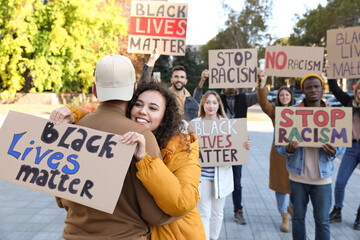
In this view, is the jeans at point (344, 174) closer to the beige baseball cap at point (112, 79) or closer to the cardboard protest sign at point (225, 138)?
the cardboard protest sign at point (225, 138)

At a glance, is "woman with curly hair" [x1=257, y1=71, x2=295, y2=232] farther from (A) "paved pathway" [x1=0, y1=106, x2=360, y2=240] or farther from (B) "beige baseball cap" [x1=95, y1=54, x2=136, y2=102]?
(B) "beige baseball cap" [x1=95, y1=54, x2=136, y2=102]

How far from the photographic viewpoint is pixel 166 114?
1996 mm

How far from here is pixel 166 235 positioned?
1716 mm

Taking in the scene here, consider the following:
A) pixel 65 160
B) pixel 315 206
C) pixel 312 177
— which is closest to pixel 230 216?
pixel 315 206

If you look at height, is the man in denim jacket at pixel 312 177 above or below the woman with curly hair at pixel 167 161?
below

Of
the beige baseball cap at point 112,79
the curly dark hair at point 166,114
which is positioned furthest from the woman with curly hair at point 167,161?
the beige baseball cap at point 112,79

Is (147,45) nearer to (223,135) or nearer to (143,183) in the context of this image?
(223,135)

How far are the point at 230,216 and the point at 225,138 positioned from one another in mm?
1570

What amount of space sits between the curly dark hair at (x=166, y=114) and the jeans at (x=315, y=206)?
6.23ft

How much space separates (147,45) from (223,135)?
2.02 m

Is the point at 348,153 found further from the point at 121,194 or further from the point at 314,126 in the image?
the point at 121,194

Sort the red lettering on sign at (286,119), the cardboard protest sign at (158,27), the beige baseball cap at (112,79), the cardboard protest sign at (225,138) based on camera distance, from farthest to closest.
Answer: the cardboard protest sign at (158,27) → the cardboard protest sign at (225,138) → the red lettering on sign at (286,119) → the beige baseball cap at (112,79)

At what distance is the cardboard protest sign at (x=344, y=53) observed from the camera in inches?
185

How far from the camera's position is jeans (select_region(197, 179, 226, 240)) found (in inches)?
147
